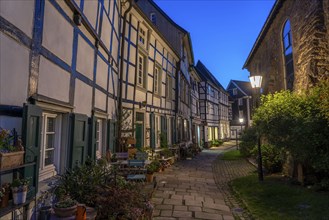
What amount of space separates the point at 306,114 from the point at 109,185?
18.2ft

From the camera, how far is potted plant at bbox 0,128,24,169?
2.71 metres

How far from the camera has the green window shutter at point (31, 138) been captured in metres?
3.22

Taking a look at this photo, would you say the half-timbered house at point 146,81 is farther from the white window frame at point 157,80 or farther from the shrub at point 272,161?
the shrub at point 272,161

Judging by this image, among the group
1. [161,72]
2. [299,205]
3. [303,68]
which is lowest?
[299,205]

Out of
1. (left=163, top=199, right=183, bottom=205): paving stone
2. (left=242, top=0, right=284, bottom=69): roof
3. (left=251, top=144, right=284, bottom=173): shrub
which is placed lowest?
(left=163, top=199, right=183, bottom=205): paving stone

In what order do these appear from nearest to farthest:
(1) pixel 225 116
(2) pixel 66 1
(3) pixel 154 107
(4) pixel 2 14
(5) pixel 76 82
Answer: (4) pixel 2 14, (2) pixel 66 1, (5) pixel 76 82, (3) pixel 154 107, (1) pixel 225 116

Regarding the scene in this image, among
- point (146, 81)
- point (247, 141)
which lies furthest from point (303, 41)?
point (247, 141)

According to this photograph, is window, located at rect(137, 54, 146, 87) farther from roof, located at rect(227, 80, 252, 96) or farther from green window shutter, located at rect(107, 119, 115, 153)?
roof, located at rect(227, 80, 252, 96)

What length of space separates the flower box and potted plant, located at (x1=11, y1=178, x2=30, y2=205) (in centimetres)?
21

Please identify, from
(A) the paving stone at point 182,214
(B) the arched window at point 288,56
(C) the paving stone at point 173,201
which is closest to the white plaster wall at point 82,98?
(C) the paving stone at point 173,201

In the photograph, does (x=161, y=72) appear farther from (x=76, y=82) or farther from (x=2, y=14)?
(x=2, y=14)

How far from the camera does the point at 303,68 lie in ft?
28.5

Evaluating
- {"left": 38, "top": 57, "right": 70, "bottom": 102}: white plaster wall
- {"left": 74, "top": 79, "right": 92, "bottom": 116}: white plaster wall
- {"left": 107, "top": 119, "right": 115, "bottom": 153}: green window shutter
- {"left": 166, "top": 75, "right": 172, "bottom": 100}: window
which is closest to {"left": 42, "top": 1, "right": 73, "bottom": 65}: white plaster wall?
{"left": 38, "top": 57, "right": 70, "bottom": 102}: white plaster wall

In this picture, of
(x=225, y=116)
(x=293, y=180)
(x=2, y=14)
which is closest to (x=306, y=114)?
(x=293, y=180)
